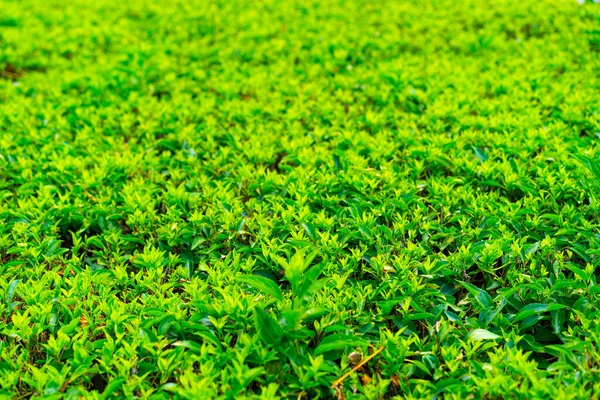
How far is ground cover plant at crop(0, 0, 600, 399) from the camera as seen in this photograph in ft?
6.48

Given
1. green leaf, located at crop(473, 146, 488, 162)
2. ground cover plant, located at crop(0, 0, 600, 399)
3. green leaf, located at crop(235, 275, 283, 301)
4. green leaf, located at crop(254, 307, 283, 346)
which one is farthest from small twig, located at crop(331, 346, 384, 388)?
green leaf, located at crop(473, 146, 488, 162)

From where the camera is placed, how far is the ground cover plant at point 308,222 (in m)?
1.97

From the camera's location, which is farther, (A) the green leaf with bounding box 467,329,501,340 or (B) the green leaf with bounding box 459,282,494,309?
(B) the green leaf with bounding box 459,282,494,309

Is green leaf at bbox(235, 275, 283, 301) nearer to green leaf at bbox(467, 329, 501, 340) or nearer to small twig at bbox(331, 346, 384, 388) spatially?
small twig at bbox(331, 346, 384, 388)

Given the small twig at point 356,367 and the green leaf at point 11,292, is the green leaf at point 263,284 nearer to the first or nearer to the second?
the small twig at point 356,367

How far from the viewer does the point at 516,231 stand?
8.65ft

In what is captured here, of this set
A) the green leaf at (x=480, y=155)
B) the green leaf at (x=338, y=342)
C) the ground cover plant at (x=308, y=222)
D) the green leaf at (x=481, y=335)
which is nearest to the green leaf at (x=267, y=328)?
the ground cover plant at (x=308, y=222)

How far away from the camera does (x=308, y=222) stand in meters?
2.67

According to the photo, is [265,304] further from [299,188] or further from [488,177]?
[488,177]

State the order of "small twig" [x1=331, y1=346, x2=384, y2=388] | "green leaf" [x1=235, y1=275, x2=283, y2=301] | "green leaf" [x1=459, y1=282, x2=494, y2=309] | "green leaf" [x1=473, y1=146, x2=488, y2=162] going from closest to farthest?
"small twig" [x1=331, y1=346, x2=384, y2=388]
"green leaf" [x1=235, y1=275, x2=283, y2=301]
"green leaf" [x1=459, y1=282, x2=494, y2=309]
"green leaf" [x1=473, y1=146, x2=488, y2=162]

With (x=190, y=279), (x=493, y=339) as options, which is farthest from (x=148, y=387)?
(x=493, y=339)

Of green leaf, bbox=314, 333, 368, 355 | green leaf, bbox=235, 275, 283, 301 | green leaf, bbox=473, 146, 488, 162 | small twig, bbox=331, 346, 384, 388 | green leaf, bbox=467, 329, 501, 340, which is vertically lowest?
small twig, bbox=331, 346, 384, 388

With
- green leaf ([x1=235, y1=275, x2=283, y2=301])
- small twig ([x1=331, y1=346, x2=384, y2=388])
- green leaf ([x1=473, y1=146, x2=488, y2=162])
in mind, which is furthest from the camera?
green leaf ([x1=473, y1=146, x2=488, y2=162])

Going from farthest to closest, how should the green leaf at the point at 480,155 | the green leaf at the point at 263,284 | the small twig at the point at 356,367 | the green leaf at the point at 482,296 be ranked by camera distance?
1. the green leaf at the point at 480,155
2. the green leaf at the point at 482,296
3. the green leaf at the point at 263,284
4. the small twig at the point at 356,367
